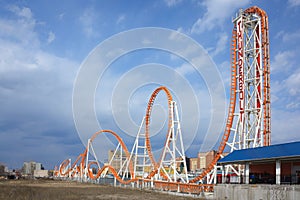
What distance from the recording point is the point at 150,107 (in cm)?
4019

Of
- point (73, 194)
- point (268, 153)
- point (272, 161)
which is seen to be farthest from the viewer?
point (73, 194)

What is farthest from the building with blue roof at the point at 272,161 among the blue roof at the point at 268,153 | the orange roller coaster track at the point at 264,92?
the orange roller coaster track at the point at 264,92

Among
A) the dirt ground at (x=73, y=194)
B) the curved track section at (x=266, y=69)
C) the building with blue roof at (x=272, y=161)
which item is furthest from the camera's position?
the curved track section at (x=266, y=69)

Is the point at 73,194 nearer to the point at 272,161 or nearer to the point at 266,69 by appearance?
the point at 272,161

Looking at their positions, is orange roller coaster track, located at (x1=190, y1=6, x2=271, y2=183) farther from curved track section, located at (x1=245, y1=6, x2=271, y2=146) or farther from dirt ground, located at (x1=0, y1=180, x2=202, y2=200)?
dirt ground, located at (x1=0, y1=180, x2=202, y2=200)

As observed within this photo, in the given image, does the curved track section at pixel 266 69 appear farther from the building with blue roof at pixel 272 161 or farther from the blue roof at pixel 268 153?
the blue roof at pixel 268 153

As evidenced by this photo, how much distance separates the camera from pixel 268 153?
2042 cm

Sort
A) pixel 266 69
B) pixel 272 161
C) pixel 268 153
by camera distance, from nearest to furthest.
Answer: pixel 268 153
pixel 272 161
pixel 266 69

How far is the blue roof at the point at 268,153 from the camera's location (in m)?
18.8

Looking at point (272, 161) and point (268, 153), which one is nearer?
point (268, 153)

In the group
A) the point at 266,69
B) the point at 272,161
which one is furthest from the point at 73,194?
the point at 266,69

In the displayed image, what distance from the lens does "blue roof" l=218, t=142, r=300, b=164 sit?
18828 millimetres

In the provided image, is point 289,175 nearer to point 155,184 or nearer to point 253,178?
point 253,178

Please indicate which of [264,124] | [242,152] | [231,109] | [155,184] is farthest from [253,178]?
[155,184]
